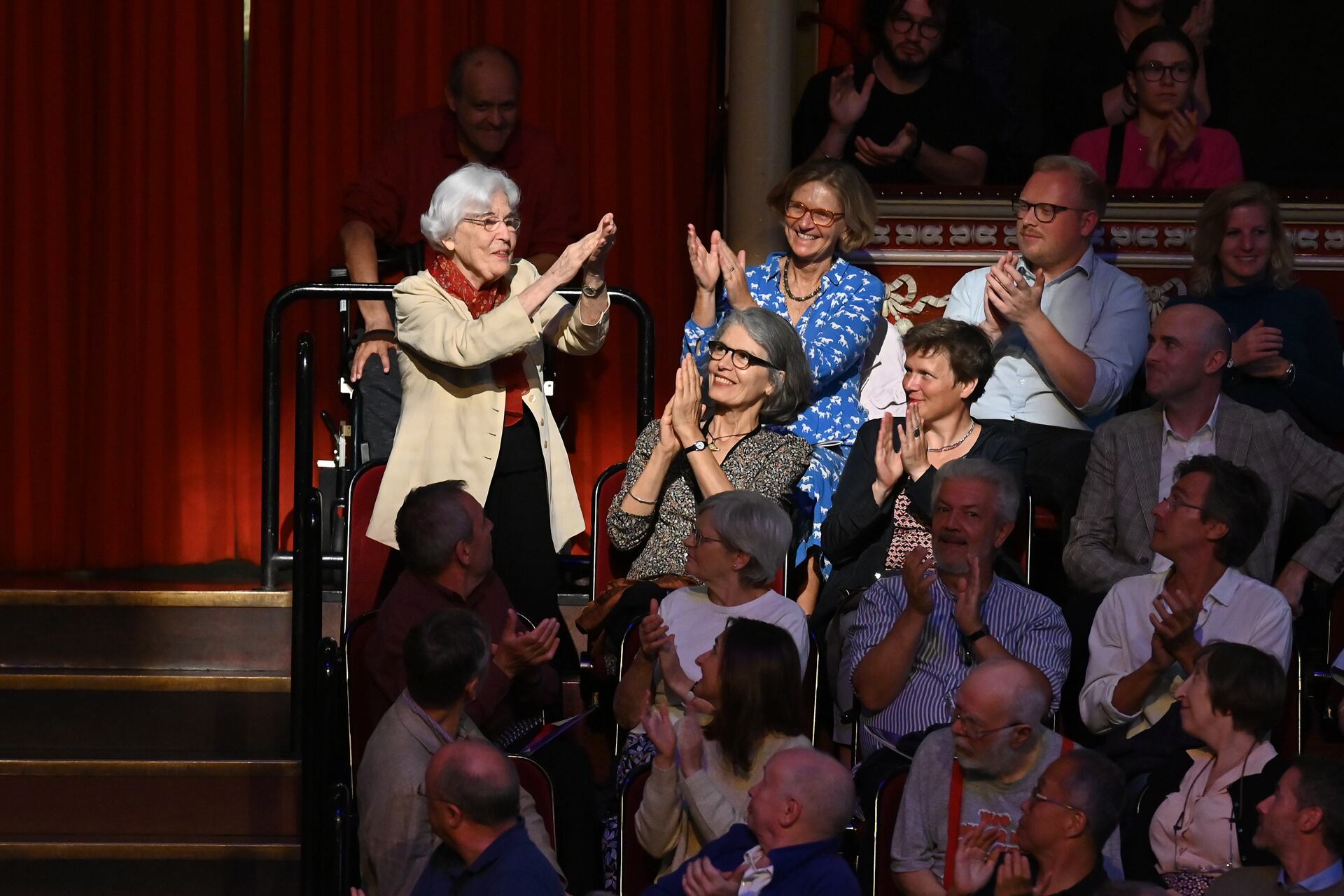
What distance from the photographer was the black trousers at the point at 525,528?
4473 millimetres

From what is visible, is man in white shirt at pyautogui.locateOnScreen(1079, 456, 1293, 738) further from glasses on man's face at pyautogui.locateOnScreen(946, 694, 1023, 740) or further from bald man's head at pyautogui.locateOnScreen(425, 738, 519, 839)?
bald man's head at pyautogui.locateOnScreen(425, 738, 519, 839)

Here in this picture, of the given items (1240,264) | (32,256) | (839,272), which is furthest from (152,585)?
(1240,264)

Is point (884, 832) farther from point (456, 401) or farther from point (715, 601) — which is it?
point (456, 401)

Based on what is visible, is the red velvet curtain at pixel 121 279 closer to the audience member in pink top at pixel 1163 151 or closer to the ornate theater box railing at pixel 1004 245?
the ornate theater box railing at pixel 1004 245

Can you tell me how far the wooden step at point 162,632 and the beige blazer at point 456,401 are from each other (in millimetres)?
606

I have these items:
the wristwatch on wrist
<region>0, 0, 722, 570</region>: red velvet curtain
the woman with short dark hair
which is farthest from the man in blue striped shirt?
<region>0, 0, 722, 570</region>: red velvet curtain

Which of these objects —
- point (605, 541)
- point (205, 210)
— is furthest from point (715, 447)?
point (205, 210)

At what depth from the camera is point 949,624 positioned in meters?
3.92

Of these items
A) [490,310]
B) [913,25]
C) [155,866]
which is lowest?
[155,866]

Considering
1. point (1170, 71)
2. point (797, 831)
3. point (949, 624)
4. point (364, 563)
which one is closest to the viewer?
point (797, 831)

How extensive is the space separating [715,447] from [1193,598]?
1260mm

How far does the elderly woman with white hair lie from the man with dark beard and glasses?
4.65 ft

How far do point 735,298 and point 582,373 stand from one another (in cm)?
144

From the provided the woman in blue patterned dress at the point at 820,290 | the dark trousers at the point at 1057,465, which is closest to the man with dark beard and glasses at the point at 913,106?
the woman in blue patterned dress at the point at 820,290
